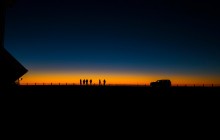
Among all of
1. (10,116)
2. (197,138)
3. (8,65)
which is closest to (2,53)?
(8,65)

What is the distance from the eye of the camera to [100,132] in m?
8.16

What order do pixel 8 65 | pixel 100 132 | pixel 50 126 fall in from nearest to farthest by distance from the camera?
pixel 8 65 → pixel 100 132 → pixel 50 126

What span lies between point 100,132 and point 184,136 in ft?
9.73

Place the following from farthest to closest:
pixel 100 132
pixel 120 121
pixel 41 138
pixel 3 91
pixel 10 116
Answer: pixel 10 116 < pixel 120 121 < pixel 100 132 < pixel 41 138 < pixel 3 91

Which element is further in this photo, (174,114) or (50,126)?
(174,114)

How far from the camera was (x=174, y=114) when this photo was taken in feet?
39.4

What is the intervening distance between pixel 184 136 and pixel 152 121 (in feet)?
8.03

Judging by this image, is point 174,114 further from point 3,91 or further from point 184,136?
point 3,91

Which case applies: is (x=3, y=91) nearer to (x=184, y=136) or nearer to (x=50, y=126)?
(x=50, y=126)

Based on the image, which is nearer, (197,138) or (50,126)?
(197,138)

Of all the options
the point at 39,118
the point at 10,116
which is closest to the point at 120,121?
the point at 39,118

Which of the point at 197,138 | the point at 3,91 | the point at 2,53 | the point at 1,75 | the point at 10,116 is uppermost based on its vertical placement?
the point at 2,53

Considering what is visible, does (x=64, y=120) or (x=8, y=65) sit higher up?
(x=8, y=65)

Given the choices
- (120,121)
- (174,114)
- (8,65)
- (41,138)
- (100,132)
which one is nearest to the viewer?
(8,65)
